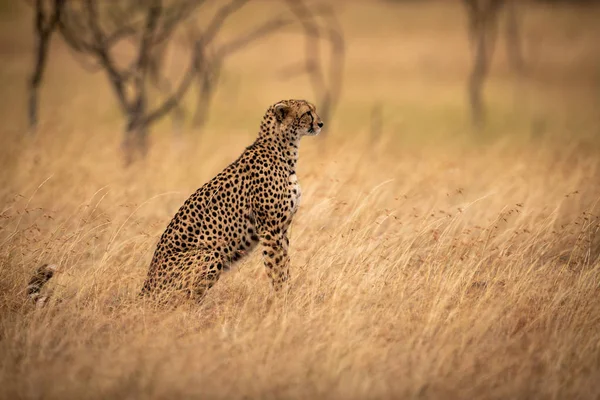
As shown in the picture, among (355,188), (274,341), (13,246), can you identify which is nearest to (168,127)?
(355,188)

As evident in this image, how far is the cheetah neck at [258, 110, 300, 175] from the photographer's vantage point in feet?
17.4

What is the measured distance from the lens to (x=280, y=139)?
5.32 metres

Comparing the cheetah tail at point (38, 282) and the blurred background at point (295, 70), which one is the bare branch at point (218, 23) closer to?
the blurred background at point (295, 70)

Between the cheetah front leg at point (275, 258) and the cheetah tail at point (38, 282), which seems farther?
the cheetah front leg at point (275, 258)

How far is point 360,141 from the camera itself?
34.9 feet

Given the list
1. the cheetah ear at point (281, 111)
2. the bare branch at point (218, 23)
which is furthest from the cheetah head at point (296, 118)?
the bare branch at point (218, 23)

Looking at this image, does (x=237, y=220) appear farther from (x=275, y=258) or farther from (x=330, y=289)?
(x=330, y=289)

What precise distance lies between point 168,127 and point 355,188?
Result: 38.9ft

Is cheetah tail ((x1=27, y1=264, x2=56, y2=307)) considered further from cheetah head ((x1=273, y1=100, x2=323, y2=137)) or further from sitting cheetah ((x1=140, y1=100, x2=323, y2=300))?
cheetah head ((x1=273, y1=100, x2=323, y2=137))

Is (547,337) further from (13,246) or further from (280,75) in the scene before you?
(280,75)

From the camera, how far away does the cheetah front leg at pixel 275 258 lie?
4.94m

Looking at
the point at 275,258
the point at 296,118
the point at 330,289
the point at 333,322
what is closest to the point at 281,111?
the point at 296,118

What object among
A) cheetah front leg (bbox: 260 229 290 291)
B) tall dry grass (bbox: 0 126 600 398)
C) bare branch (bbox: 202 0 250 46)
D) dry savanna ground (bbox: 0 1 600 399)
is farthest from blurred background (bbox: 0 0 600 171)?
cheetah front leg (bbox: 260 229 290 291)

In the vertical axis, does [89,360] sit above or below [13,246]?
below
